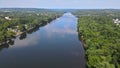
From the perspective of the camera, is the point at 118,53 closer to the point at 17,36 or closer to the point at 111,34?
the point at 111,34

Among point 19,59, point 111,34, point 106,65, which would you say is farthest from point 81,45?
point 106,65

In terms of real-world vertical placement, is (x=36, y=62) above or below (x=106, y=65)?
below

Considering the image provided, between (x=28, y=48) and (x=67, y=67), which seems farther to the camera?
(x=28, y=48)

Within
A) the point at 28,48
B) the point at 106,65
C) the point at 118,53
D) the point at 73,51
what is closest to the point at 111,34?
the point at 73,51

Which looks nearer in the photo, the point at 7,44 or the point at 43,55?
the point at 43,55

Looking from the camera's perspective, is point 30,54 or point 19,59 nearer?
point 19,59

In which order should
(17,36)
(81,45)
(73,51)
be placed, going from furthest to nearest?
(17,36)
(81,45)
(73,51)

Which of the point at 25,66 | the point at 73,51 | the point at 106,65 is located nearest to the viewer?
the point at 106,65

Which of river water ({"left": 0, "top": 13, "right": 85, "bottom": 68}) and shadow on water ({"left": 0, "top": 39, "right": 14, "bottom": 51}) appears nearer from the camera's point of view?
river water ({"left": 0, "top": 13, "right": 85, "bottom": 68})

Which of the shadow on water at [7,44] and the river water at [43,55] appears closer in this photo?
the river water at [43,55]

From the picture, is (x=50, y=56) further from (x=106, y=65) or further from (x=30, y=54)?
(x=106, y=65)
